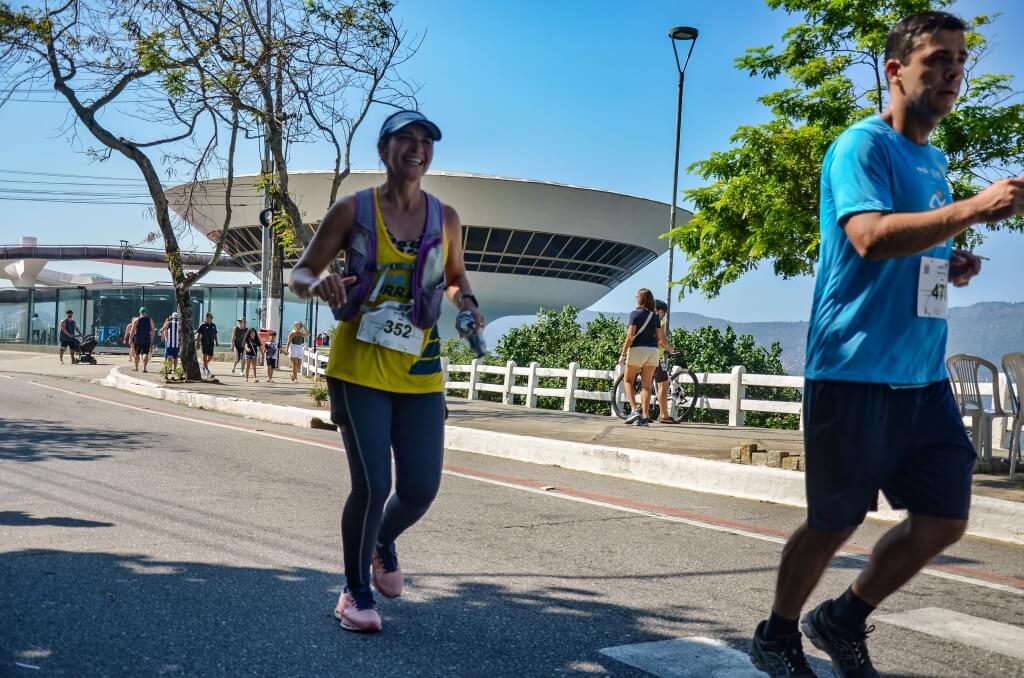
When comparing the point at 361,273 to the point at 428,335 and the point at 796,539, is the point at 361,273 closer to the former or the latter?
the point at 428,335

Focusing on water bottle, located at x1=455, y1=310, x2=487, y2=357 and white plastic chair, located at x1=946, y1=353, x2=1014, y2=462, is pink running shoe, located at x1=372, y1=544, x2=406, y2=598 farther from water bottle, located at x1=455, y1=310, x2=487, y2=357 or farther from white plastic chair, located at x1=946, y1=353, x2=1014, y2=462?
white plastic chair, located at x1=946, y1=353, x2=1014, y2=462

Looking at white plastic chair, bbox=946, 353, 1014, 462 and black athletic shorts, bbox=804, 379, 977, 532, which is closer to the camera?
black athletic shorts, bbox=804, 379, 977, 532

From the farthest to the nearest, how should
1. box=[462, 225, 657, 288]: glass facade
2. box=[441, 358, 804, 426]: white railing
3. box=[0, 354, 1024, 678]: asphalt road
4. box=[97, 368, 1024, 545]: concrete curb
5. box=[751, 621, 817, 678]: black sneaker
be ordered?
box=[462, 225, 657, 288]: glass facade, box=[441, 358, 804, 426]: white railing, box=[97, 368, 1024, 545]: concrete curb, box=[0, 354, 1024, 678]: asphalt road, box=[751, 621, 817, 678]: black sneaker

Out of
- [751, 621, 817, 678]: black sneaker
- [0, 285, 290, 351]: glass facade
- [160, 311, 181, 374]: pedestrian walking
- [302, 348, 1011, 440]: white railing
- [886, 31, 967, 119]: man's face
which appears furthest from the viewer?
[0, 285, 290, 351]: glass facade

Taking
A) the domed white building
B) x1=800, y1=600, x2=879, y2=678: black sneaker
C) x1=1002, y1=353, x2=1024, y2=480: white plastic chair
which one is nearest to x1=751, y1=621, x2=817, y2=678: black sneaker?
x1=800, y1=600, x2=879, y2=678: black sneaker

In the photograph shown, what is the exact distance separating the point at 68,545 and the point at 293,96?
13348 millimetres

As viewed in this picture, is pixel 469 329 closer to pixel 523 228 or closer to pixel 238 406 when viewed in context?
pixel 238 406

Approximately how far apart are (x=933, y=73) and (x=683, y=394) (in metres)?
13.1

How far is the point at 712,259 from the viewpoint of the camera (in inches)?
616

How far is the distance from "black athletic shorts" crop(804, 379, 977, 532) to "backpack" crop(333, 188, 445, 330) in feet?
4.63

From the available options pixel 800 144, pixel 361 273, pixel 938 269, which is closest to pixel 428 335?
pixel 361 273

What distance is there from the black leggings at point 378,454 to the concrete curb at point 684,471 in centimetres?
455

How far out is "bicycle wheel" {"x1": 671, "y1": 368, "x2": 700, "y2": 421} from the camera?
15570 mm

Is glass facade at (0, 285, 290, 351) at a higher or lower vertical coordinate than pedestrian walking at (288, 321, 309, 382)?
higher
